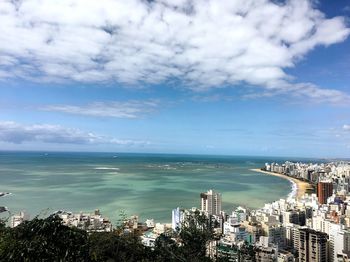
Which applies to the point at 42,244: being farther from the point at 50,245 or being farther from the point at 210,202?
the point at 210,202

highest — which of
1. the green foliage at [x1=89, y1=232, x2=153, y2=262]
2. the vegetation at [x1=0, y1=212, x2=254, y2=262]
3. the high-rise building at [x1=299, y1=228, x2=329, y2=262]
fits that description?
the vegetation at [x1=0, y1=212, x2=254, y2=262]

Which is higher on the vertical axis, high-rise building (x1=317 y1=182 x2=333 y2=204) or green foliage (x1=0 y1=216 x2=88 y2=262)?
green foliage (x1=0 y1=216 x2=88 y2=262)

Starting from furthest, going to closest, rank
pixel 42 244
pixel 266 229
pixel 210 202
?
1. pixel 210 202
2. pixel 266 229
3. pixel 42 244

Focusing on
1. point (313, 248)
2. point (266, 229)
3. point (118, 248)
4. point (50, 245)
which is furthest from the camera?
point (266, 229)

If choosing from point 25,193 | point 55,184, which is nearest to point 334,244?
point 25,193

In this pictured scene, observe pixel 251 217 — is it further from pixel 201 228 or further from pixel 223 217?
pixel 201 228

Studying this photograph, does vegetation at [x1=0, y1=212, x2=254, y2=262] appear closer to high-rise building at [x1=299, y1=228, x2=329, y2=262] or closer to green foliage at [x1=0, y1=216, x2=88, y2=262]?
green foliage at [x1=0, y1=216, x2=88, y2=262]

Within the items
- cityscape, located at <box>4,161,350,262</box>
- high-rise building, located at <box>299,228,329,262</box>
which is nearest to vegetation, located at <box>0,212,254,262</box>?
cityscape, located at <box>4,161,350,262</box>

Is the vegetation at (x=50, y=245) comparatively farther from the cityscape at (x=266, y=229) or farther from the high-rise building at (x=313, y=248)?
the high-rise building at (x=313, y=248)

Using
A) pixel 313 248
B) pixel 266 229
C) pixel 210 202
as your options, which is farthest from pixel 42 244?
pixel 210 202
